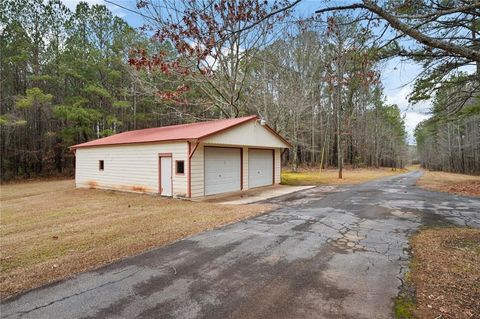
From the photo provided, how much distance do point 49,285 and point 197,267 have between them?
6.14 ft

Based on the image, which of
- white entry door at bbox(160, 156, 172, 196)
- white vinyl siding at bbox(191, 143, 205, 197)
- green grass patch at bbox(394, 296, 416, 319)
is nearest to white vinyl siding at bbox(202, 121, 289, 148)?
white vinyl siding at bbox(191, 143, 205, 197)

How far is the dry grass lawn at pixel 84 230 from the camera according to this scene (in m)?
4.17

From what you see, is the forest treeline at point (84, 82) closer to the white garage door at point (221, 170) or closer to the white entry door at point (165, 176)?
the white garage door at point (221, 170)

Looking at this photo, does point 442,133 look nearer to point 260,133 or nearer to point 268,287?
point 260,133

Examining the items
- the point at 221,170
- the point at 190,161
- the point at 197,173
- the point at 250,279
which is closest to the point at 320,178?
the point at 221,170

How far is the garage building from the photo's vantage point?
37.0 feet

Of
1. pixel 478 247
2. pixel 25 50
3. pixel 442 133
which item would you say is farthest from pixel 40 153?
pixel 442 133

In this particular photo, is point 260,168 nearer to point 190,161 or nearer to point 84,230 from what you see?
point 190,161

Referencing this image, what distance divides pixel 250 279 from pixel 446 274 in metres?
2.64

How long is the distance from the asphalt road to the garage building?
5.25m

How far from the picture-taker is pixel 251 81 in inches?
831

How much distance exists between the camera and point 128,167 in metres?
13.4

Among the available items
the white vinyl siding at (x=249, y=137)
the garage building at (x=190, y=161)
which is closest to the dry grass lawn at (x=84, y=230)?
the garage building at (x=190, y=161)

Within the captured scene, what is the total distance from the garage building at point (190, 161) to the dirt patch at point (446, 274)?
25.9 feet
